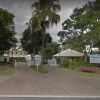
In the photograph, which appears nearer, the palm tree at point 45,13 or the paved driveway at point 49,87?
the paved driveway at point 49,87

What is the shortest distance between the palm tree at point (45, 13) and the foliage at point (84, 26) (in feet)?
20.6

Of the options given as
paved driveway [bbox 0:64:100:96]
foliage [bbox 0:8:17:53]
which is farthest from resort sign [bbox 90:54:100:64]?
paved driveway [bbox 0:64:100:96]

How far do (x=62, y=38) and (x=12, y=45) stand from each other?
34.5 ft

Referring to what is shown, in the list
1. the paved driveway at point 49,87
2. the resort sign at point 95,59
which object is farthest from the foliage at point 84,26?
the paved driveway at point 49,87

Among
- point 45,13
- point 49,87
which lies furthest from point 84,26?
point 49,87

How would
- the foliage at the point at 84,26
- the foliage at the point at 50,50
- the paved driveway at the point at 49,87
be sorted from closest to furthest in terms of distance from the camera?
the paved driveway at the point at 49,87
the foliage at the point at 84,26
the foliage at the point at 50,50

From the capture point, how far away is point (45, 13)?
2013 inches

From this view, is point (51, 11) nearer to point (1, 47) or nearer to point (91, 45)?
point (91, 45)

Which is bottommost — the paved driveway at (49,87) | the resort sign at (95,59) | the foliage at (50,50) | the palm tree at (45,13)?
the paved driveway at (49,87)

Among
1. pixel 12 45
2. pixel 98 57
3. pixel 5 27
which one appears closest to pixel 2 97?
pixel 98 57

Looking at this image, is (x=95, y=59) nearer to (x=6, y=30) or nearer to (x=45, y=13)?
(x=45, y=13)

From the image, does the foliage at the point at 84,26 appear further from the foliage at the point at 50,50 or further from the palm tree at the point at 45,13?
the foliage at the point at 50,50

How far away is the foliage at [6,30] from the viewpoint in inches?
2392

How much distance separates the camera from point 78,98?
1694cm
